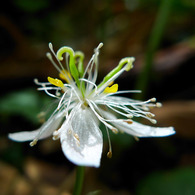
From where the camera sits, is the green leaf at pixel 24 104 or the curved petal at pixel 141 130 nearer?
the curved petal at pixel 141 130

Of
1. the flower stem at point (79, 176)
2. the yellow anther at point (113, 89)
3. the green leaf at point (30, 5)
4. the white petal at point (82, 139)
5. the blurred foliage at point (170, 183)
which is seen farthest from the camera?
the green leaf at point (30, 5)

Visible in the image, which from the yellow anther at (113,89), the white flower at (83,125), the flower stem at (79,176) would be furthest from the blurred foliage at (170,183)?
the yellow anther at (113,89)

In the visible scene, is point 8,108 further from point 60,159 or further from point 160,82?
point 160,82

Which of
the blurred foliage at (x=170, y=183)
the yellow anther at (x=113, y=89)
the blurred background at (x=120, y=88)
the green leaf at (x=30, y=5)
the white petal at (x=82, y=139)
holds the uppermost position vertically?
the green leaf at (x=30, y=5)

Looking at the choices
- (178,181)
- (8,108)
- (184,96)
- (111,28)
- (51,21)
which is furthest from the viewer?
(111,28)

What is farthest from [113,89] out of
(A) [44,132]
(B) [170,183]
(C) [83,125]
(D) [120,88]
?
(D) [120,88]

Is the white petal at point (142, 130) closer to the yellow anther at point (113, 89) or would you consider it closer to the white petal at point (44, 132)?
the yellow anther at point (113, 89)

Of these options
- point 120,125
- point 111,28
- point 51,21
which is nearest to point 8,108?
point 120,125
